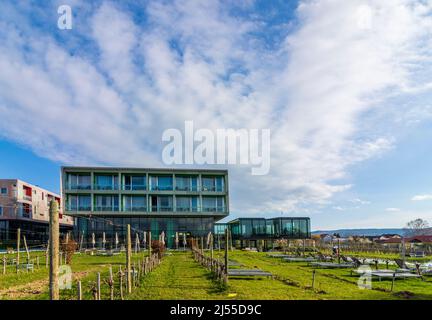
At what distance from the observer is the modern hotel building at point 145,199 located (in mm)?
48125

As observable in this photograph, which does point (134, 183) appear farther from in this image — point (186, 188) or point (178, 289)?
point (178, 289)

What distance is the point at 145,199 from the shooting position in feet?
162

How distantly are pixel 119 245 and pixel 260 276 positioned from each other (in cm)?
3331

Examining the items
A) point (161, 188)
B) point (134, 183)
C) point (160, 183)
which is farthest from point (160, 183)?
point (134, 183)

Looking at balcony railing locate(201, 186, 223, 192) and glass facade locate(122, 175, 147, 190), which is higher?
glass facade locate(122, 175, 147, 190)

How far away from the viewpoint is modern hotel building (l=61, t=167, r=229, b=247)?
158ft

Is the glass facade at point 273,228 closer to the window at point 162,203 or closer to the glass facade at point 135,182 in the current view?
the window at point 162,203

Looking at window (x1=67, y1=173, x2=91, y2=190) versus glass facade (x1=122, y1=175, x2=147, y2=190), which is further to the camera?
glass facade (x1=122, y1=175, x2=147, y2=190)

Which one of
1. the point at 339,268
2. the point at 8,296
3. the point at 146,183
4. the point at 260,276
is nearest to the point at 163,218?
the point at 146,183

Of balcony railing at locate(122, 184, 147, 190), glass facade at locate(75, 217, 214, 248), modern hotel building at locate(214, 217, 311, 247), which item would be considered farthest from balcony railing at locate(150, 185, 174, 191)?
modern hotel building at locate(214, 217, 311, 247)

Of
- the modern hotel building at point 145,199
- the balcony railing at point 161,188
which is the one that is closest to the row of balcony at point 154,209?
the modern hotel building at point 145,199

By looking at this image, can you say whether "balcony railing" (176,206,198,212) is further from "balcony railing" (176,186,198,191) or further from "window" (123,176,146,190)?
"window" (123,176,146,190)

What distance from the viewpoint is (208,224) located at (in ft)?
168
